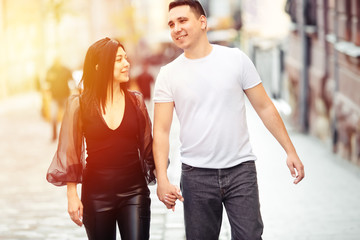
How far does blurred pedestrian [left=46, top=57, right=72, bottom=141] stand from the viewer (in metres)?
16.3

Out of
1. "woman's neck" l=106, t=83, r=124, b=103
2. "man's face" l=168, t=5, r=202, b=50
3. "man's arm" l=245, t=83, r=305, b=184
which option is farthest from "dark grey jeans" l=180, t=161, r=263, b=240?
"man's face" l=168, t=5, r=202, b=50

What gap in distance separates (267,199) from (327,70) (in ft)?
20.1

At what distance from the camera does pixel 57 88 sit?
53.3 feet

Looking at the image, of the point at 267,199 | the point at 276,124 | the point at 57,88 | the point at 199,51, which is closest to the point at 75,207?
the point at 199,51

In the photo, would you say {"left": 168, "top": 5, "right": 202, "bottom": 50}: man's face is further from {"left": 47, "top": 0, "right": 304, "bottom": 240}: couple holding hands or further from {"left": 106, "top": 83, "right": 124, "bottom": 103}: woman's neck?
{"left": 106, "top": 83, "right": 124, "bottom": 103}: woman's neck

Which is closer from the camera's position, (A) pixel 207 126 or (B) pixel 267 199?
(A) pixel 207 126

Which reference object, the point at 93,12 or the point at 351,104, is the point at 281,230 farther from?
the point at 93,12

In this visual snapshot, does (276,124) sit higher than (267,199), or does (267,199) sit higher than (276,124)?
(276,124)

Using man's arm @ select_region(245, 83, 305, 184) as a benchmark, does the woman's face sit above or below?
above

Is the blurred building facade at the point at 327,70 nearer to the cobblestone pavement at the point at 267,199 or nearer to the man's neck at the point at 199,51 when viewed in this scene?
the cobblestone pavement at the point at 267,199

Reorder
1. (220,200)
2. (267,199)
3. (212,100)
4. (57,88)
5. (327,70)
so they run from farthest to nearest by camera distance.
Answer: (57,88) < (327,70) < (267,199) < (220,200) < (212,100)

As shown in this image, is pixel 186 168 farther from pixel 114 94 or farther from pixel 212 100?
pixel 114 94

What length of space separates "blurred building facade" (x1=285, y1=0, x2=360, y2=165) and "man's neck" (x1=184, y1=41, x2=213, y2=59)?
285 inches

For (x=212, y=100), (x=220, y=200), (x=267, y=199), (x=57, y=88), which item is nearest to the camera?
(x=212, y=100)
